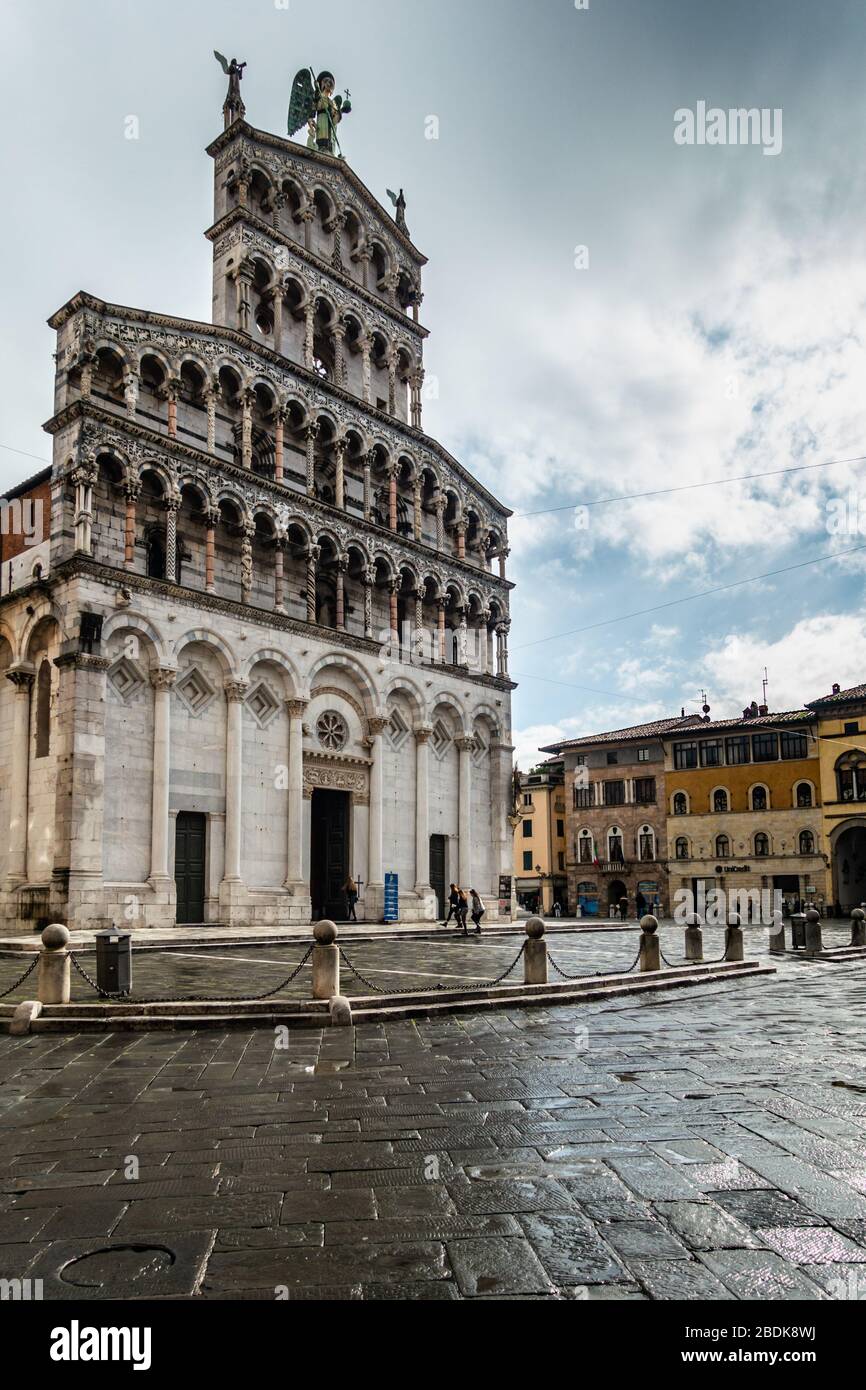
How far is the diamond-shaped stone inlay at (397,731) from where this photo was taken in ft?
104

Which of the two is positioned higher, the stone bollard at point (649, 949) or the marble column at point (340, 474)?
the marble column at point (340, 474)

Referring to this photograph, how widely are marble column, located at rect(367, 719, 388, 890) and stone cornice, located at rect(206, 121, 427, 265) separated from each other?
18572mm

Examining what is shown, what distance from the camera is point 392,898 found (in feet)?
97.2

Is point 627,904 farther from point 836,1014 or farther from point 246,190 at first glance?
point 836,1014

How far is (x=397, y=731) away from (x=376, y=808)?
3.04 meters

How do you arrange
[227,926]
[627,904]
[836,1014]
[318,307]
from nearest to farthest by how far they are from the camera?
[836,1014]
[227,926]
[318,307]
[627,904]

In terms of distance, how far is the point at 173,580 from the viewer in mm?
25016

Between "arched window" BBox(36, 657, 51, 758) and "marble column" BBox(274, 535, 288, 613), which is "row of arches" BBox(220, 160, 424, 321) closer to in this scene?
"marble column" BBox(274, 535, 288, 613)

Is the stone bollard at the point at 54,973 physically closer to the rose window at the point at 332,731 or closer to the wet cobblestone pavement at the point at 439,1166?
the wet cobblestone pavement at the point at 439,1166

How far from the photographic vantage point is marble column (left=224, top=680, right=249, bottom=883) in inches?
1001

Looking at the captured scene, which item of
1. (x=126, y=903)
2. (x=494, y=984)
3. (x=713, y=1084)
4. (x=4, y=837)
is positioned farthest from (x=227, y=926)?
(x=713, y=1084)

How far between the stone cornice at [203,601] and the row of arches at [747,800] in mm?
25196

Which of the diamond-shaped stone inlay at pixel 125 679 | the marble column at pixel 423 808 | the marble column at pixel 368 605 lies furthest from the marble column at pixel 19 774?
the marble column at pixel 423 808
